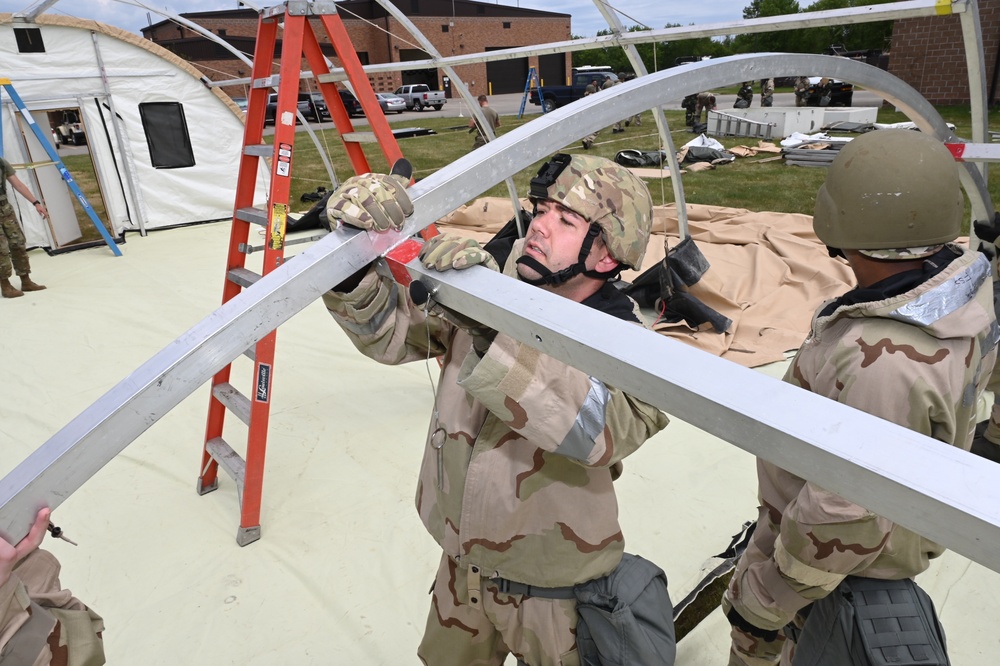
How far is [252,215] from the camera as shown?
116 inches

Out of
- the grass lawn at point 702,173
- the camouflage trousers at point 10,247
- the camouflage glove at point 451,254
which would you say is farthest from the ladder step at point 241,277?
the camouflage trousers at point 10,247

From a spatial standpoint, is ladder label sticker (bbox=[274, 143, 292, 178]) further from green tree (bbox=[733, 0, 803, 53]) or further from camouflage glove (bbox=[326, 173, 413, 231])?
green tree (bbox=[733, 0, 803, 53])

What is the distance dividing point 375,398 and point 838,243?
3.45 m

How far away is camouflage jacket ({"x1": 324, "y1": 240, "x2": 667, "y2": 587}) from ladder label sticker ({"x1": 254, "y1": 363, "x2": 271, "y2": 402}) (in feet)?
4.03

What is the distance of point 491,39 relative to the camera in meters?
33.1

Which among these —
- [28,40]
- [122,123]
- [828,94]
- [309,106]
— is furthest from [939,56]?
[28,40]

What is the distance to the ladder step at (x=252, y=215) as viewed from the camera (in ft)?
9.39

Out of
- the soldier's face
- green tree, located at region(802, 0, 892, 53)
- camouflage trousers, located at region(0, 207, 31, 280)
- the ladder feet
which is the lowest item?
the ladder feet

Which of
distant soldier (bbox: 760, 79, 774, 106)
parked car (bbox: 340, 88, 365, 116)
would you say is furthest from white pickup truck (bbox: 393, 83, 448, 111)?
distant soldier (bbox: 760, 79, 774, 106)

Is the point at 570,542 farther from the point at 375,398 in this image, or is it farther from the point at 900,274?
the point at 375,398

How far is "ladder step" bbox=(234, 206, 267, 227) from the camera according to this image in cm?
286

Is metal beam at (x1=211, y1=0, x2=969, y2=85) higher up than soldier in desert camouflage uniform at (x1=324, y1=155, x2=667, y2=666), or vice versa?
metal beam at (x1=211, y1=0, x2=969, y2=85)

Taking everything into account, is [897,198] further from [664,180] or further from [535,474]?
[664,180]

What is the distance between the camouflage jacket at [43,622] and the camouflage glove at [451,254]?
0.90m
